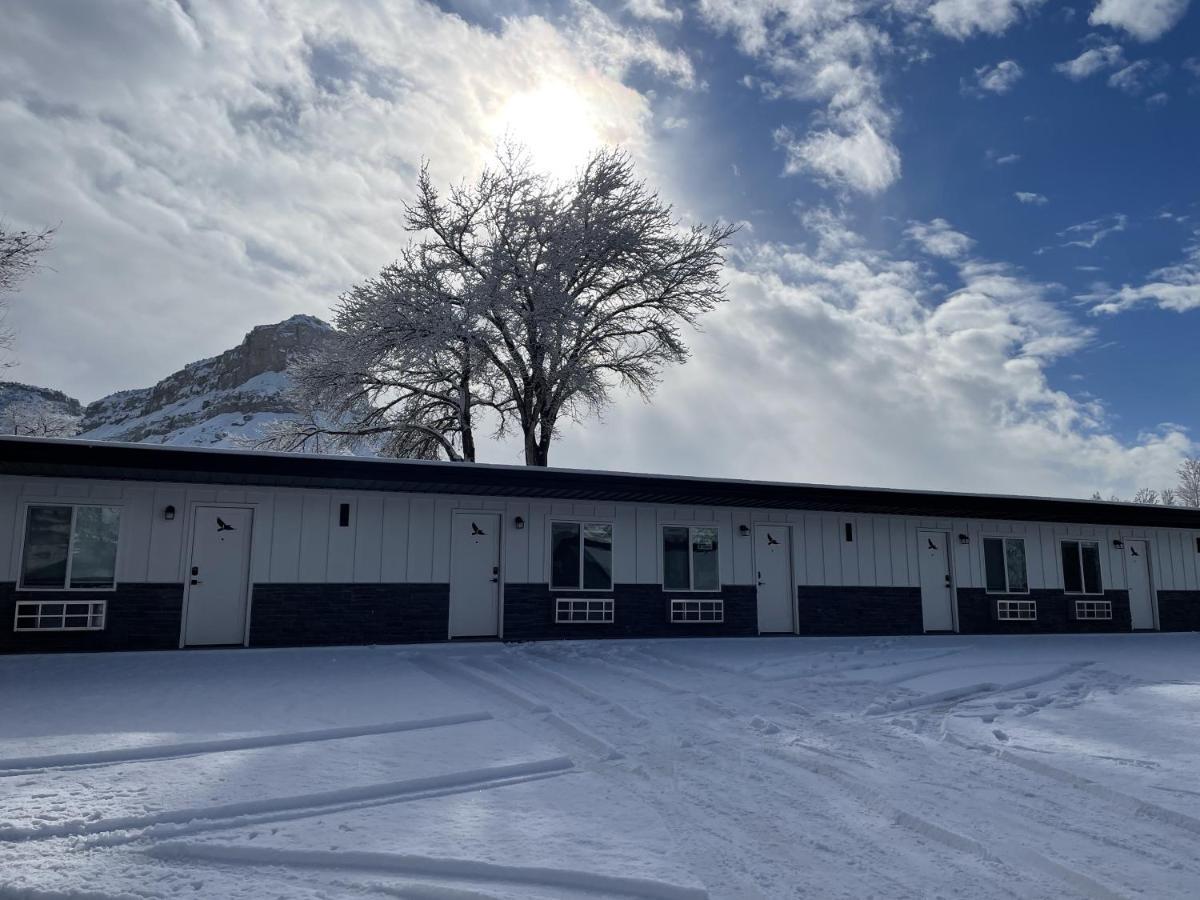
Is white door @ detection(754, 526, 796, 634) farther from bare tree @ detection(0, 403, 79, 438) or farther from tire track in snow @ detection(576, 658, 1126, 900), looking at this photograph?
bare tree @ detection(0, 403, 79, 438)

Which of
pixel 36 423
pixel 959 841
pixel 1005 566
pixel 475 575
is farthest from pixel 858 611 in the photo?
pixel 36 423

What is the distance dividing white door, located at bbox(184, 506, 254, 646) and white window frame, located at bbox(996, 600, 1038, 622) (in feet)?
49.8

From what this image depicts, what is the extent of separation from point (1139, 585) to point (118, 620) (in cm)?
2140

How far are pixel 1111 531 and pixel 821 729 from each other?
14680 millimetres

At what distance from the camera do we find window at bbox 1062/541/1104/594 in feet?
58.0

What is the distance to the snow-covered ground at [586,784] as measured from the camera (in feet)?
13.4

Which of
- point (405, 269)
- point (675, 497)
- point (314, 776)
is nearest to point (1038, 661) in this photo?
point (675, 497)

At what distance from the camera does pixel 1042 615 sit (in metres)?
17.2

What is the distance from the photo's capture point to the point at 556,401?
23.9 m

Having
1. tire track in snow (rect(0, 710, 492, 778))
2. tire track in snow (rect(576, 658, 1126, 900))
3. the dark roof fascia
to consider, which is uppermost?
the dark roof fascia

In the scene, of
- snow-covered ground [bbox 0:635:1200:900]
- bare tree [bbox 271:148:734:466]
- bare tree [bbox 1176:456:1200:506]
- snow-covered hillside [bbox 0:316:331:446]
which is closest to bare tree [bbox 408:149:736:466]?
bare tree [bbox 271:148:734:466]

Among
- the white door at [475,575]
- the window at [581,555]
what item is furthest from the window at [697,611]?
the white door at [475,575]

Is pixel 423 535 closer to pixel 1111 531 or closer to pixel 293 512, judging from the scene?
pixel 293 512

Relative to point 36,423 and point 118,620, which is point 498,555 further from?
point 36,423
